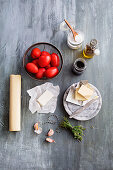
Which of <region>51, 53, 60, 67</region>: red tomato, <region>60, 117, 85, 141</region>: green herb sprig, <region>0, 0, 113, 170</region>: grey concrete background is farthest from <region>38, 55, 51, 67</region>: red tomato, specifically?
<region>60, 117, 85, 141</region>: green herb sprig

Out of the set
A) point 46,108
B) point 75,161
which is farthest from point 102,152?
point 46,108

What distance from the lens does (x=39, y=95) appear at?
5.08 ft

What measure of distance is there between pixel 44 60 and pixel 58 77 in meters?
0.21

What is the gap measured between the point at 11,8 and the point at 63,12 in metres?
0.41

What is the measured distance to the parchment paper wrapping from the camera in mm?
1533

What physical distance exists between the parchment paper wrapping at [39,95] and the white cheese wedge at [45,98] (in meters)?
0.04

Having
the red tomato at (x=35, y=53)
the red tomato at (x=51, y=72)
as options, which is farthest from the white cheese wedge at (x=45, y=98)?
the red tomato at (x=35, y=53)

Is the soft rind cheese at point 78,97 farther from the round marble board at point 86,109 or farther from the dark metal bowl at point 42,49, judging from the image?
the dark metal bowl at point 42,49

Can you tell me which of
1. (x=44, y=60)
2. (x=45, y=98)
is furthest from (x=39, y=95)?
(x=44, y=60)

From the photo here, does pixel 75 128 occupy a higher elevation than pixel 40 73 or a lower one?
lower

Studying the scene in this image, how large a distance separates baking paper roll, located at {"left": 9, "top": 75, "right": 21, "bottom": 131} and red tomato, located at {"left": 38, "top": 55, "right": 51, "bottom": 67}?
0.19 metres

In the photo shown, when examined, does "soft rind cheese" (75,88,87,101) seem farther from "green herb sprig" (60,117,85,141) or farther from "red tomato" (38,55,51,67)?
"red tomato" (38,55,51,67)

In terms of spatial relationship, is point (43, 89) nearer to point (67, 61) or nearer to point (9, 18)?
point (67, 61)

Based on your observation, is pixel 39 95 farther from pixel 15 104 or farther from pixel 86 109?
pixel 86 109
